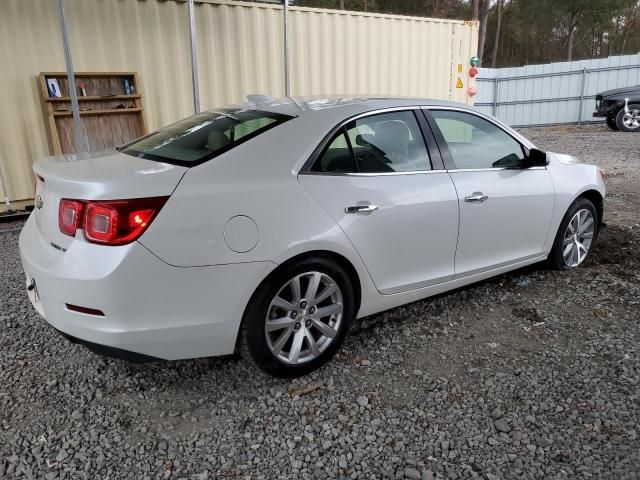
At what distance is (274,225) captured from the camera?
2.57 m

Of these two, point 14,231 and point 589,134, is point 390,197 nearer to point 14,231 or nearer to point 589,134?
point 14,231

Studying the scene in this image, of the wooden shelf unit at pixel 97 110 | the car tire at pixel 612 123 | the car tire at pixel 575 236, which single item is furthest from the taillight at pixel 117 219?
the car tire at pixel 612 123

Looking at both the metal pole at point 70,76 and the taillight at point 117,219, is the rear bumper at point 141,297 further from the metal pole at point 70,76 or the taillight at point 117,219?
the metal pole at point 70,76

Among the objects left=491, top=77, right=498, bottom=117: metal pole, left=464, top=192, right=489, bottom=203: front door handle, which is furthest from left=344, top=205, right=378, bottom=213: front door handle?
left=491, top=77, right=498, bottom=117: metal pole

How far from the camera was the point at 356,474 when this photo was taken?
7.24 ft

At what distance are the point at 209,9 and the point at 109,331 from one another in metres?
5.70

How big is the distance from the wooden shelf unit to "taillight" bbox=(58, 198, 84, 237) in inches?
171

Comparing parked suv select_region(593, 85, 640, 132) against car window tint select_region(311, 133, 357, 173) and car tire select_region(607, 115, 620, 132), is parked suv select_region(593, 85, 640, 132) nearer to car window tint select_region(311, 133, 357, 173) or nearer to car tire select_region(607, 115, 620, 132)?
car tire select_region(607, 115, 620, 132)

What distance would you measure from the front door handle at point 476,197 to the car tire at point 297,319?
3.41 ft

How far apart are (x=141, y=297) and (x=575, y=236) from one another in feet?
11.9

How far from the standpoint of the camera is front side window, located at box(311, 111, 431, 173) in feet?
9.58

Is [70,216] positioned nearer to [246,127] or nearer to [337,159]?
[246,127]

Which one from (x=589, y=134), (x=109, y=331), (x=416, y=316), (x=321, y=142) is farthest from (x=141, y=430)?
(x=589, y=134)

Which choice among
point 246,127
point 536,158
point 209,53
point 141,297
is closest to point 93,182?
point 141,297
